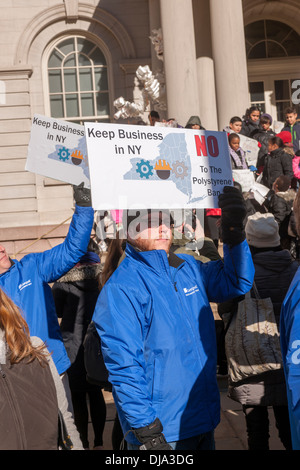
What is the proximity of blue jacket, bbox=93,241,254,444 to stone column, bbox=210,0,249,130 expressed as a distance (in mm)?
11465

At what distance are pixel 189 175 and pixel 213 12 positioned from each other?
39.7ft

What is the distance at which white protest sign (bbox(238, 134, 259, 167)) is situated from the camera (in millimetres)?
10500

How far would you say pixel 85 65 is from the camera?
61.0 ft

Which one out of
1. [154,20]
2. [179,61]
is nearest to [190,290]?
[179,61]

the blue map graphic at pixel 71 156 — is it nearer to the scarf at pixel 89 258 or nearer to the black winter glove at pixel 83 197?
the black winter glove at pixel 83 197

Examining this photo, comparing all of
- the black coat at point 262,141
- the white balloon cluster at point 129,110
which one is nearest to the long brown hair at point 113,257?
the black coat at point 262,141

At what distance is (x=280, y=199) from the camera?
375 inches

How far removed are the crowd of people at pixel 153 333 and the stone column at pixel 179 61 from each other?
9317mm

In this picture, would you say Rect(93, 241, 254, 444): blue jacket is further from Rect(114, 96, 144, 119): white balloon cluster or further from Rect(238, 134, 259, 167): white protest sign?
Rect(114, 96, 144, 119): white balloon cluster

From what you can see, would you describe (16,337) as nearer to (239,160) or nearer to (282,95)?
(239,160)

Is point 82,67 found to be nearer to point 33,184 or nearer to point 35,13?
point 35,13

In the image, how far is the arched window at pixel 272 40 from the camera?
1898 cm

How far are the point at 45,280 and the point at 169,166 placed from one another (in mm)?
1215
